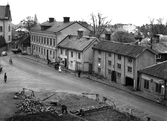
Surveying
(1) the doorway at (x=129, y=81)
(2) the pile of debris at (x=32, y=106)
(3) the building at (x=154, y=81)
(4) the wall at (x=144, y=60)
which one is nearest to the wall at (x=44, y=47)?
(1) the doorway at (x=129, y=81)

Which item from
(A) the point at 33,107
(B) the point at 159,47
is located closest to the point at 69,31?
(B) the point at 159,47

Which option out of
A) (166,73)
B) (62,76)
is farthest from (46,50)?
(166,73)

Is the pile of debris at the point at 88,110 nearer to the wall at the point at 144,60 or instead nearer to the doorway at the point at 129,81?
the wall at the point at 144,60

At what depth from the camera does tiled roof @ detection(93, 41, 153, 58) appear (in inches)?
1606

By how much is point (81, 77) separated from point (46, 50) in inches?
849

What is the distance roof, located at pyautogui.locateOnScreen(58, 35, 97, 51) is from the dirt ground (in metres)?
17.1

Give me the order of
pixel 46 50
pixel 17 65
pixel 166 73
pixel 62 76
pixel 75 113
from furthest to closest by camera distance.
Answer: pixel 46 50
pixel 17 65
pixel 62 76
pixel 166 73
pixel 75 113

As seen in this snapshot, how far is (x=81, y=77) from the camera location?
158 ft

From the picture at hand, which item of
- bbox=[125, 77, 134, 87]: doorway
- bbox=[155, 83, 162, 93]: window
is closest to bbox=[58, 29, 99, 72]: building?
bbox=[125, 77, 134, 87]: doorway

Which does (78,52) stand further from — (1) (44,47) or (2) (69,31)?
(1) (44,47)

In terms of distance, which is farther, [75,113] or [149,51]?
[149,51]

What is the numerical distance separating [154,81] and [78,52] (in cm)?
1980

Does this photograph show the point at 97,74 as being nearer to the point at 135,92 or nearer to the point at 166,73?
the point at 135,92

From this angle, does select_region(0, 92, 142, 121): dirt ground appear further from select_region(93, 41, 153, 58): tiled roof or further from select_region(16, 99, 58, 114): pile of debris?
select_region(93, 41, 153, 58): tiled roof
